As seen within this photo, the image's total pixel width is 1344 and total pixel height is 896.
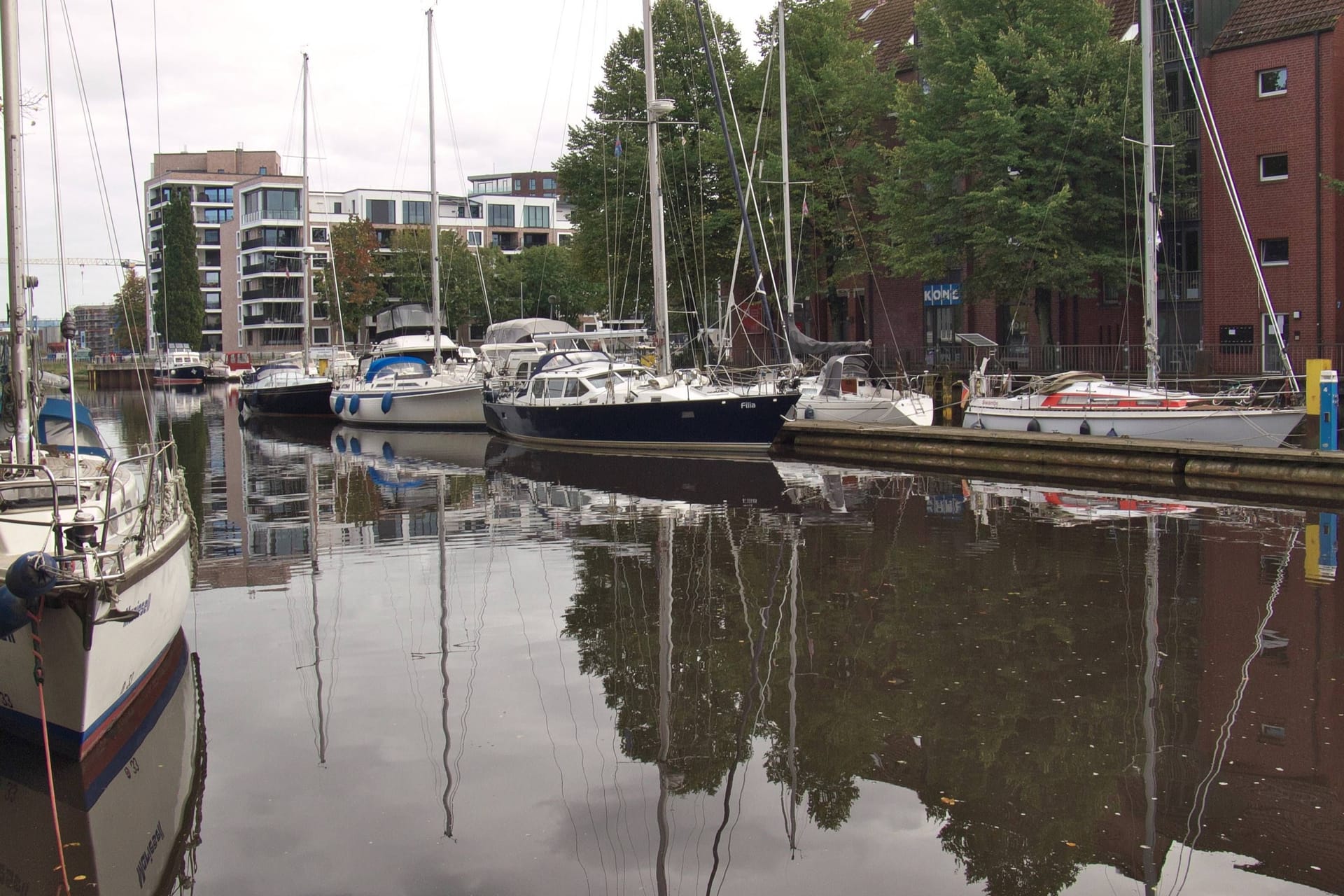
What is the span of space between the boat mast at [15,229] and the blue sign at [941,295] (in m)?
39.2

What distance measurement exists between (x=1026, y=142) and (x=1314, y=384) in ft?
45.3

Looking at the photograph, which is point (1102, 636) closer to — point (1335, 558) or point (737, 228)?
point (1335, 558)

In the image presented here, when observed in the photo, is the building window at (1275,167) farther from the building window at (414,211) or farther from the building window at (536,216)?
the building window at (536,216)

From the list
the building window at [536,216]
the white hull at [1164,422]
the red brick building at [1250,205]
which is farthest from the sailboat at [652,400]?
the building window at [536,216]

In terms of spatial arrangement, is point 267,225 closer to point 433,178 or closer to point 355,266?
point 355,266

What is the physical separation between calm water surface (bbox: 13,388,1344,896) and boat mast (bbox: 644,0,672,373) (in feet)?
42.6

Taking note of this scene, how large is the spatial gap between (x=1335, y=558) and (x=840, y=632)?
6955 mm

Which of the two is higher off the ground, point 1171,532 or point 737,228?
point 737,228

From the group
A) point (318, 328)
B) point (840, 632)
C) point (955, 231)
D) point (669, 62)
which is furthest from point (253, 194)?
point (840, 632)

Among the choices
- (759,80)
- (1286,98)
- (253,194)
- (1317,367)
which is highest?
(253,194)

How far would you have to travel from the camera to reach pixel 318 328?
107188 millimetres

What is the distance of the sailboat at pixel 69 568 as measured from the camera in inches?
311

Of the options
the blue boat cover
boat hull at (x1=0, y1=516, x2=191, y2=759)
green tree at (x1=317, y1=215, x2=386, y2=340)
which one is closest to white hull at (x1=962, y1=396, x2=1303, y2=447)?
boat hull at (x1=0, y1=516, x2=191, y2=759)

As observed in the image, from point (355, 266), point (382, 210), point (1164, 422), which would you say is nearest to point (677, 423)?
point (1164, 422)
